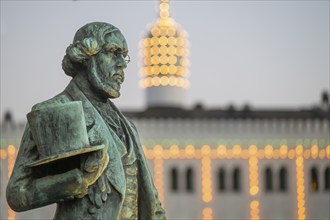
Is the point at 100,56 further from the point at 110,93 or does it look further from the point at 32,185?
the point at 32,185

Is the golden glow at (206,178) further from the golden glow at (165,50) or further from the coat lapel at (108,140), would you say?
the coat lapel at (108,140)

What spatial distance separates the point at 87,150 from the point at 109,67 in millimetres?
476

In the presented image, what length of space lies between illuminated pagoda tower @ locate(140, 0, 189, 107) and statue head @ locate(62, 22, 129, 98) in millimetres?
56419

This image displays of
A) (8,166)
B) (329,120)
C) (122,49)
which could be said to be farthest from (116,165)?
(329,120)

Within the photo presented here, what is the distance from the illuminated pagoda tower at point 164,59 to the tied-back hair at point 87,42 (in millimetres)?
56457

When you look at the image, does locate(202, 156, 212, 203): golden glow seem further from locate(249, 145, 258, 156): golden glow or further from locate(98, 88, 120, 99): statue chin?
locate(98, 88, 120, 99): statue chin

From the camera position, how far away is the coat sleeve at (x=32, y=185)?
12.8 feet

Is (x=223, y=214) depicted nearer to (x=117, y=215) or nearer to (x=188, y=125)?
(x=188, y=125)

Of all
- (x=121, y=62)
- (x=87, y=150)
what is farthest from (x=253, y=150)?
(x=87, y=150)

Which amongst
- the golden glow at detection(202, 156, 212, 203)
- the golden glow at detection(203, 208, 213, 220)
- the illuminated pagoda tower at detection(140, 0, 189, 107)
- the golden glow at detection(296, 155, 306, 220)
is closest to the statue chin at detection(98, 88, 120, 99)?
the golden glow at detection(202, 156, 212, 203)

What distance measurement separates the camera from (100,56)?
164 inches

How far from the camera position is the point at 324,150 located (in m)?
54.5

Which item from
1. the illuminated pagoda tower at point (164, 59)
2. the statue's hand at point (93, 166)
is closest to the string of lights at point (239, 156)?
the illuminated pagoda tower at point (164, 59)

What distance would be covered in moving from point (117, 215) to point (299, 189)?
51.2 metres
